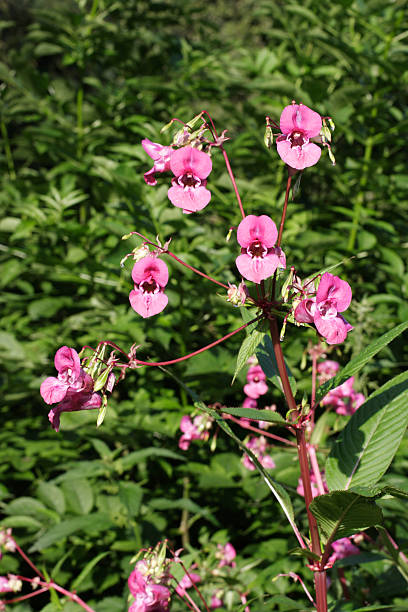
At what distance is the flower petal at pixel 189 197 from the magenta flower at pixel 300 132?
14cm

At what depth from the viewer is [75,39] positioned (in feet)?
9.50

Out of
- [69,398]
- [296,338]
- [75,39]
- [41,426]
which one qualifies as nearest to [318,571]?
[69,398]

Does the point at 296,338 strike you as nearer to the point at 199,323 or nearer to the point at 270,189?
the point at 199,323

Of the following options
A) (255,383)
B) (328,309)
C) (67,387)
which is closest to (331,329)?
(328,309)

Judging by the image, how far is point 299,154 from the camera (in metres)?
0.90

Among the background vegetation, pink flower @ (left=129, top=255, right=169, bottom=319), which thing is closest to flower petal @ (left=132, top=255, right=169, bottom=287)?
pink flower @ (left=129, top=255, right=169, bottom=319)

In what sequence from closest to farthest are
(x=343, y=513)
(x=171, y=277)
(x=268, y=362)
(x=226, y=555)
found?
(x=343, y=513) < (x=268, y=362) < (x=226, y=555) < (x=171, y=277)

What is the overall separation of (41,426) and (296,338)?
1.30 m

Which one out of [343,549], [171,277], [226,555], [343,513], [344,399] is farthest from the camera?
[171,277]

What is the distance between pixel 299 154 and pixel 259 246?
0.17 meters

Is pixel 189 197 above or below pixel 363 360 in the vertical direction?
above

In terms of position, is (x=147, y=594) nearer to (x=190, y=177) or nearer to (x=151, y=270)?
(x=151, y=270)

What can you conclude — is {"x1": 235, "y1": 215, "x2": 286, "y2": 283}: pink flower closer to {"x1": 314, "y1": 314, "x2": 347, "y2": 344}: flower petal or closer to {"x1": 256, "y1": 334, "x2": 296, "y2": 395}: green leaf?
{"x1": 314, "y1": 314, "x2": 347, "y2": 344}: flower petal

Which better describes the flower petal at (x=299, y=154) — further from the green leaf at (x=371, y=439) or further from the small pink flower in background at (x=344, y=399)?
the small pink flower in background at (x=344, y=399)
